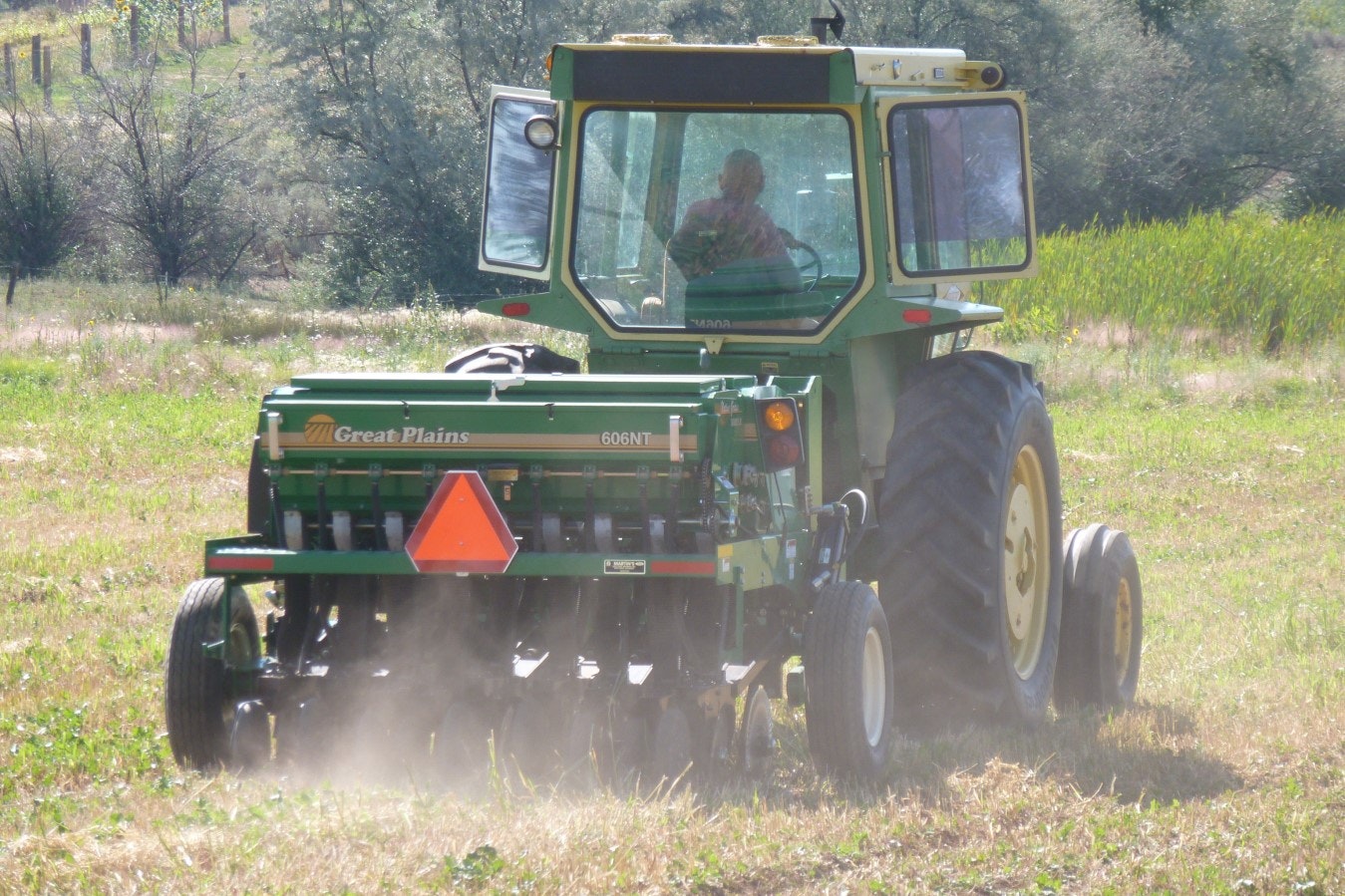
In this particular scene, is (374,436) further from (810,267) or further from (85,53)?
(85,53)

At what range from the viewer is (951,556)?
5.56 metres

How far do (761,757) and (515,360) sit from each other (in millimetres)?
1985

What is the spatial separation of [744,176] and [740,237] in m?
0.23

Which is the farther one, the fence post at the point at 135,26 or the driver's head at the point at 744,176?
the fence post at the point at 135,26

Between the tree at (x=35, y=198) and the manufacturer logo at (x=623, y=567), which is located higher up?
the tree at (x=35, y=198)

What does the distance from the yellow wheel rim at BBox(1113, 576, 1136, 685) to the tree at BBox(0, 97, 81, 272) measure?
85.7 feet

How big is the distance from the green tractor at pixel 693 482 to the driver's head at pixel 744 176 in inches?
0.5

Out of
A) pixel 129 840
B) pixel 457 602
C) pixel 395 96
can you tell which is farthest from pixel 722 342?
pixel 395 96

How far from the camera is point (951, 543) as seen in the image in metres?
5.56

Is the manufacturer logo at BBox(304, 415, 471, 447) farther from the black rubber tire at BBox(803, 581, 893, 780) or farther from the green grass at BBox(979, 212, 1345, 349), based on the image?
the green grass at BBox(979, 212, 1345, 349)

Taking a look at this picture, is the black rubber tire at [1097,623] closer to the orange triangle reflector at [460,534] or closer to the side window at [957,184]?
the side window at [957,184]

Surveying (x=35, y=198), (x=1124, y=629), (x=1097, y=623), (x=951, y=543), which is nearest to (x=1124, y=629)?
(x=1124, y=629)

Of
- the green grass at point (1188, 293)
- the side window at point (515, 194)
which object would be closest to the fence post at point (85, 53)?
the green grass at point (1188, 293)

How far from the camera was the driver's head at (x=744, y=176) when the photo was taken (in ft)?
20.0
